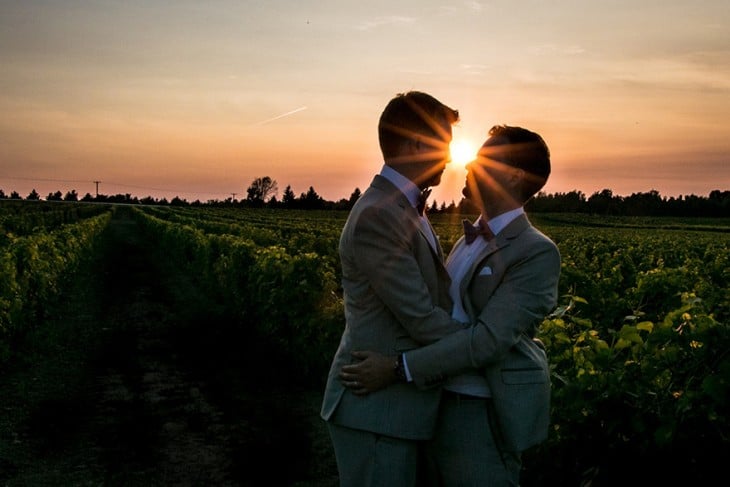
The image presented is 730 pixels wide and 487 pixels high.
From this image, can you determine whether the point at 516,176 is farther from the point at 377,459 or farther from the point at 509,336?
the point at 377,459

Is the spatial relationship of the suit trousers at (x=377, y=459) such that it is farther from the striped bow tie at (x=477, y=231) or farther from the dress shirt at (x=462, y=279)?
the striped bow tie at (x=477, y=231)

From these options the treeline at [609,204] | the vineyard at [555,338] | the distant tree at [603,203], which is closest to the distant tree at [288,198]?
the treeline at [609,204]

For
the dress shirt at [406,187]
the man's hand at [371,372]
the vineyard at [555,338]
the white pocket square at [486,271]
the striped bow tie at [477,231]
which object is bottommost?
the vineyard at [555,338]

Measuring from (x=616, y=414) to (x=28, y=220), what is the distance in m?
57.2

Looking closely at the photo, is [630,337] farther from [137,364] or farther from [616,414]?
[137,364]

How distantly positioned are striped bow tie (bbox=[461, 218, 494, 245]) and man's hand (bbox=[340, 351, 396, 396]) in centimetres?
58

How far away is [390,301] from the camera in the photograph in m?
2.64

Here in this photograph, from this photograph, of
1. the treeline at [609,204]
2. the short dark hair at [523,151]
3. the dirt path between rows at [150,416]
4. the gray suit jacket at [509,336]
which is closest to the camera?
the gray suit jacket at [509,336]

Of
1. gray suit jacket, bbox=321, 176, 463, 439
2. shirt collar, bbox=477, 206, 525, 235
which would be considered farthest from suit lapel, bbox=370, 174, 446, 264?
shirt collar, bbox=477, 206, 525, 235

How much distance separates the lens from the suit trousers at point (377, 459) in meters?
2.76

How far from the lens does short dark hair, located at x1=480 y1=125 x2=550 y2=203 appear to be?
2727 mm

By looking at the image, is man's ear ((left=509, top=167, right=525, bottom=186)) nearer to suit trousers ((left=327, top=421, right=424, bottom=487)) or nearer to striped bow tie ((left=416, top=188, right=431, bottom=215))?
striped bow tie ((left=416, top=188, right=431, bottom=215))

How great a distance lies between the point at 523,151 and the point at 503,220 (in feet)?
0.88

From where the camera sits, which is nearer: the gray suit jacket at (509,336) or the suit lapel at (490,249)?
the gray suit jacket at (509,336)
